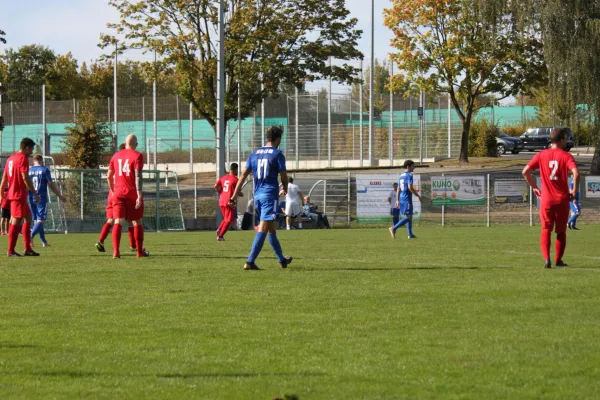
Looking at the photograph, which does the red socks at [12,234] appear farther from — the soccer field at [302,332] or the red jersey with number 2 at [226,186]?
the red jersey with number 2 at [226,186]

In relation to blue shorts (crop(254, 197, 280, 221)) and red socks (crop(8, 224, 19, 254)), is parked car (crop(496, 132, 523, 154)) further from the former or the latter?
blue shorts (crop(254, 197, 280, 221))

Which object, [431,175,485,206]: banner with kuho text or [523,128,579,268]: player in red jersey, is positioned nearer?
[523,128,579,268]: player in red jersey

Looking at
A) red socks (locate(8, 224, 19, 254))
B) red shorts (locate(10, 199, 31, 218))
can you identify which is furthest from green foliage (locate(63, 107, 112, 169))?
red shorts (locate(10, 199, 31, 218))

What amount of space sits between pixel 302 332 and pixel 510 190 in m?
32.0

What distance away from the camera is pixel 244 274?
13.2 metres

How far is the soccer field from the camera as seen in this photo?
594 cm

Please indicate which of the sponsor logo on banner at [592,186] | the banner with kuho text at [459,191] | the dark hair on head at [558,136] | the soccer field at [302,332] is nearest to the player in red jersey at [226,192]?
the soccer field at [302,332]

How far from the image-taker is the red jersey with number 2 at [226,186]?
24.8m

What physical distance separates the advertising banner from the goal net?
1221cm

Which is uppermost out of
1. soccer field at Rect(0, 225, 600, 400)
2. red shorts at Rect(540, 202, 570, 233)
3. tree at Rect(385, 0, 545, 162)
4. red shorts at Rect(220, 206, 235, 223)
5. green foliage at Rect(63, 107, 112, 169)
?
tree at Rect(385, 0, 545, 162)

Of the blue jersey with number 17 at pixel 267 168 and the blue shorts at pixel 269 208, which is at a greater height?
the blue jersey with number 17 at pixel 267 168

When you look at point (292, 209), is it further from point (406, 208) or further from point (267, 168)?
point (267, 168)

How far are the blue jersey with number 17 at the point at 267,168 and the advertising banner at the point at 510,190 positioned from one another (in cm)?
2604

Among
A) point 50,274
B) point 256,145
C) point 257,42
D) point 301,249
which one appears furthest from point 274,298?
point 256,145
